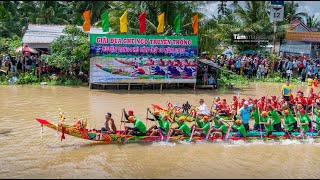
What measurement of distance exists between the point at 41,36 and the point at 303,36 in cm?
2172

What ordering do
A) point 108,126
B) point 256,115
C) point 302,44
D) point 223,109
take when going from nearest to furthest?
point 108,126 → point 256,115 → point 223,109 → point 302,44

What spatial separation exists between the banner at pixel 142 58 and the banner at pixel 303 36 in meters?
14.4

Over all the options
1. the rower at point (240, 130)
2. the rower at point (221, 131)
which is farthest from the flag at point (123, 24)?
the rower at point (240, 130)

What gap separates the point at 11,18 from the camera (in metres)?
36.2

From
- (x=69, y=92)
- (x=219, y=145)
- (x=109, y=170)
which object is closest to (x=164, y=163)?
(x=109, y=170)

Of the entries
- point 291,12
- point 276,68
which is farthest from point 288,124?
point 291,12

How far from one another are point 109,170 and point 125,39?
13.5 m

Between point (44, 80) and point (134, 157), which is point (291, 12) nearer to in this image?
point (44, 80)

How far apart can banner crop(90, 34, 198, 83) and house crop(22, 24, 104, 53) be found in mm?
7605

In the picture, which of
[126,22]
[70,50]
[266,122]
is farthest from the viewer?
[70,50]

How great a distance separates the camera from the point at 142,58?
22.9m

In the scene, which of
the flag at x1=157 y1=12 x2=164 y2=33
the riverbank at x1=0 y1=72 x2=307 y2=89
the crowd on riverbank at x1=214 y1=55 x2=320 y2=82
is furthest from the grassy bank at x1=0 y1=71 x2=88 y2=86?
the crowd on riverbank at x1=214 y1=55 x2=320 y2=82

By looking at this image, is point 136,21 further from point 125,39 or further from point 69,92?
point 69,92

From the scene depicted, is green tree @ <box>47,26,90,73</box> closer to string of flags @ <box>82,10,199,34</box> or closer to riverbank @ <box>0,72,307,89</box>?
riverbank @ <box>0,72,307,89</box>
